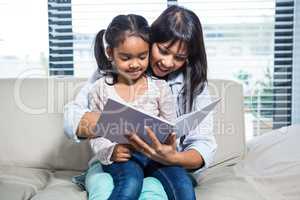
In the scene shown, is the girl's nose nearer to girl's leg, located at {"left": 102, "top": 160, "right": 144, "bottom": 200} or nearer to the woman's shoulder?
the woman's shoulder

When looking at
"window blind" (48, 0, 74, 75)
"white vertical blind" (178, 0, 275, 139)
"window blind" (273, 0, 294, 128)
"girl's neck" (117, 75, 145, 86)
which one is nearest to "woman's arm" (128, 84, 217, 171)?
"girl's neck" (117, 75, 145, 86)

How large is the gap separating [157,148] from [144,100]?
210mm

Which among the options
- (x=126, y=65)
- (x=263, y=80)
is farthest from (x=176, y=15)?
(x=263, y=80)

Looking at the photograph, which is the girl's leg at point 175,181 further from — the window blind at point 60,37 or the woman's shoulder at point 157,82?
the window blind at point 60,37

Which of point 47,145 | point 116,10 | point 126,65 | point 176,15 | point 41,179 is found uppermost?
point 116,10

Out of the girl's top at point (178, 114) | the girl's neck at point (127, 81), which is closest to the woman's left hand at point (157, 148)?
the girl's top at point (178, 114)

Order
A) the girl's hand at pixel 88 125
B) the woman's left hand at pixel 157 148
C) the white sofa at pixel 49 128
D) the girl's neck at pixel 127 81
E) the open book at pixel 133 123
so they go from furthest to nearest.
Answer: the white sofa at pixel 49 128 → the girl's neck at pixel 127 81 → the girl's hand at pixel 88 125 → the woman's left hand at pixel 157 148 → the open book at pixel 133 123

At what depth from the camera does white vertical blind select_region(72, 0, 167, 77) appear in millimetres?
2182

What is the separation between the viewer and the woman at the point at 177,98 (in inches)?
45.3

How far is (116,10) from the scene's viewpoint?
7.18ft

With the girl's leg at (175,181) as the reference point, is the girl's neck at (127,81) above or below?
above

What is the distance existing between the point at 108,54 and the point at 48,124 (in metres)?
0.50

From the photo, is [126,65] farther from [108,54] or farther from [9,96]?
[9,96]

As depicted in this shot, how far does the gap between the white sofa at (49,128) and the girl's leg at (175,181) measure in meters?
0.38
